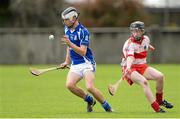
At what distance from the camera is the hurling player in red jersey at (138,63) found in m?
14.9

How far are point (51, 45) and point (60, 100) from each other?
24361 mm

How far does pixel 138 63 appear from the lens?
15297mm

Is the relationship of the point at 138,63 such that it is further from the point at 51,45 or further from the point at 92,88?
the point at 51,45

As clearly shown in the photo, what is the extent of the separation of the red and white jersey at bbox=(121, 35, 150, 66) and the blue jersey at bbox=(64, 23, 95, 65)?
0.72 meters

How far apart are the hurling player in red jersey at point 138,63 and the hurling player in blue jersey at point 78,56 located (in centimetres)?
71

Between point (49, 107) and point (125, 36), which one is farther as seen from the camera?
point (125, 36)

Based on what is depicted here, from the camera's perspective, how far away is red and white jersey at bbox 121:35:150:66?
15086 millimetres

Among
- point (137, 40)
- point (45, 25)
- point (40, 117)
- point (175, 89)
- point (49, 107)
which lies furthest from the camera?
point (45, 25)

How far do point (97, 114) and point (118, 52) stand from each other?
1136 inches

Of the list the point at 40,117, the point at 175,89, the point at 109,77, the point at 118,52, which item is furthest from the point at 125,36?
the point at 40,117

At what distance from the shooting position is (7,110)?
15883 mm

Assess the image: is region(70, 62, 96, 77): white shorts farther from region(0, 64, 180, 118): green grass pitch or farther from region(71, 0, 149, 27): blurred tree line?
region(71, 0, 149, 27): blurred tree line

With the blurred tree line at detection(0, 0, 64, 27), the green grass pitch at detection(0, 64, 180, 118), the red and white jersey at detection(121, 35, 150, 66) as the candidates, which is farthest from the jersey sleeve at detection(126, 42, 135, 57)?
the blurred tree line at detection(0, 0, 64, 27)

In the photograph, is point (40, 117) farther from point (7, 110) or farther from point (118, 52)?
point (118, 52)
